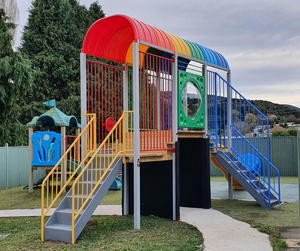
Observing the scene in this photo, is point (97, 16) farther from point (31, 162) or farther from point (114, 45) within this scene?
point (114, 45)

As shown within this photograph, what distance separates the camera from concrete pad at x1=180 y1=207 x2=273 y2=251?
5934 mm

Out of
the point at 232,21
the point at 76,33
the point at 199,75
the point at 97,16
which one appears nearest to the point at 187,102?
the point at 199,75

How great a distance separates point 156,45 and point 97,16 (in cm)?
2393

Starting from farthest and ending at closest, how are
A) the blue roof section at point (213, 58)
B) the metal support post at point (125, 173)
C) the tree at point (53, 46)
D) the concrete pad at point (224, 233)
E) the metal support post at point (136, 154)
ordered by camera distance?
the tree at point (53, 46), the blue roof section at point (213, 58), the metal support post at point (125, 173), the metal support post at point (136, 154), the concrete pad at point (224, 233)

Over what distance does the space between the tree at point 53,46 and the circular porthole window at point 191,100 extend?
62.5 feet

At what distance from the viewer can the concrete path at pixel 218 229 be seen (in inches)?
236

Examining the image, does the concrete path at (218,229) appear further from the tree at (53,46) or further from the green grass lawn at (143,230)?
the tree at (53,46)

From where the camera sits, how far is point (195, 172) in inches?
384

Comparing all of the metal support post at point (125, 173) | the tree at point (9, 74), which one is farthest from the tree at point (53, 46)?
the metal support post at point (125, 173)

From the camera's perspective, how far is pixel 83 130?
24.3 ft

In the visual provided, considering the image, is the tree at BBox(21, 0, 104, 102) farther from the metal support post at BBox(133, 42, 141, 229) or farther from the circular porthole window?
the metal support post at BBox(133, 42, 141, 229)

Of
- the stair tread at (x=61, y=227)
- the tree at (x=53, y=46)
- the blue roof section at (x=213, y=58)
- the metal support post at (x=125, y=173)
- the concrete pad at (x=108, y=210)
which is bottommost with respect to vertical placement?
the concrete pad at (x=108, y=210)

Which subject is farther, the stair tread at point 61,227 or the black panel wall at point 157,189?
the black panel wall at point 157,189

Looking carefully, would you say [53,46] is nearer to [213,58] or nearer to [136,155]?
[213,58]
